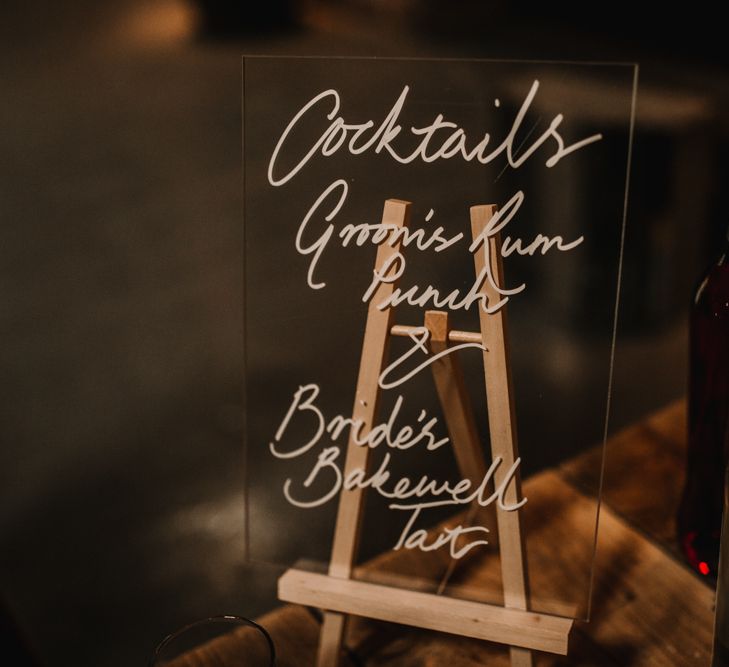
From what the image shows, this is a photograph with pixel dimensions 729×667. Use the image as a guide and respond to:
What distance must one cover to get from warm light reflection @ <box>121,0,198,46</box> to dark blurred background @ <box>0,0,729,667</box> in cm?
1

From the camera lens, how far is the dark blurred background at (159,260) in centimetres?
155

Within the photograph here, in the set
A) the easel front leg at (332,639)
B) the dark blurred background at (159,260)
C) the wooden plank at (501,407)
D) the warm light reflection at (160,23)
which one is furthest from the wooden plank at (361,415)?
the warm light reflection at (160,23)

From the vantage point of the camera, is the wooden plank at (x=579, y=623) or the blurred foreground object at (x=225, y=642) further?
the wooden plank at (x=579, y=623)

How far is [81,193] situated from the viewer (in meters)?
3.04

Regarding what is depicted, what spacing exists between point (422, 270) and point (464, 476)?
28 cm

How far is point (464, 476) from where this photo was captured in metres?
1.03

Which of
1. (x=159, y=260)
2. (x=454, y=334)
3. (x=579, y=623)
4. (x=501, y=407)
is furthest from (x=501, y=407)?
(x=159, y=260)

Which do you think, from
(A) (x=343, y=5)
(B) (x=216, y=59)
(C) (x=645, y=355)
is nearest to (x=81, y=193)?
(B) (x=216, y=59)

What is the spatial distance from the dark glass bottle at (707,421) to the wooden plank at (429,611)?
35 cm

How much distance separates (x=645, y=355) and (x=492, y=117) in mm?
1444

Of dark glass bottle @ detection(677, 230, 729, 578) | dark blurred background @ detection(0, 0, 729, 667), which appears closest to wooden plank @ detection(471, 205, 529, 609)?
dark glass bottle @ detection(677, 230, 729, 578)

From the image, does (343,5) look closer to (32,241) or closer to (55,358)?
(32,241)

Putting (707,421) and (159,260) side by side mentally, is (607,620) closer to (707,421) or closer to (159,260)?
(707,421)

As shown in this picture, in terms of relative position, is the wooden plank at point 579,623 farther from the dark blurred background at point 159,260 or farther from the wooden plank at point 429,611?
the dark blurred background at point 159,260
